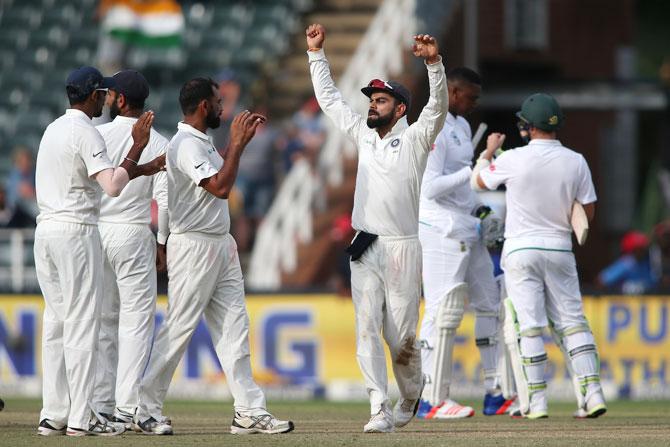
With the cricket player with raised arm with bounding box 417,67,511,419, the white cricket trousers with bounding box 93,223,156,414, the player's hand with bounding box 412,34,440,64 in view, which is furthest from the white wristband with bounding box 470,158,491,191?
the white cricket trousers with bounding box 93,223,156,414

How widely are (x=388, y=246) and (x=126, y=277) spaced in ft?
5.81

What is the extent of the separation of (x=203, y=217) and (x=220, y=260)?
12.2 inches

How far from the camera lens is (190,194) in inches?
432

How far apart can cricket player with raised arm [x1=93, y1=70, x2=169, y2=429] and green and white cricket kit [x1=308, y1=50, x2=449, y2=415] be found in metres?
1.41

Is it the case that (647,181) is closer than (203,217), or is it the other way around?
(203,217)

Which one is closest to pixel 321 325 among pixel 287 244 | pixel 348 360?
pixel 348 360

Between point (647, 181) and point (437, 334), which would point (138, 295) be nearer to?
point (437, 334)

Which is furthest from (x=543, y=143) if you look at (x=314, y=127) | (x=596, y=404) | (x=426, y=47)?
(x=314, y=127)

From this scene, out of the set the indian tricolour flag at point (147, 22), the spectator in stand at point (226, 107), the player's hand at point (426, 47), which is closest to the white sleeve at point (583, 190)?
the player's hand at point (426, 47)

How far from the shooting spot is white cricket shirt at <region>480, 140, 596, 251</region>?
489 inches

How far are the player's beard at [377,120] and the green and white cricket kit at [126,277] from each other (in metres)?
1.47

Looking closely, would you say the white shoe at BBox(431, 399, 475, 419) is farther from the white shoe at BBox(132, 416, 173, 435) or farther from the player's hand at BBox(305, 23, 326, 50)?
the player's hand at BBox(305, 23, 326, 50)

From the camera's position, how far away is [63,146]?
1069cm

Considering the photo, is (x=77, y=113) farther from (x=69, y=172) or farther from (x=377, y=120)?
(x=377, y=120)
